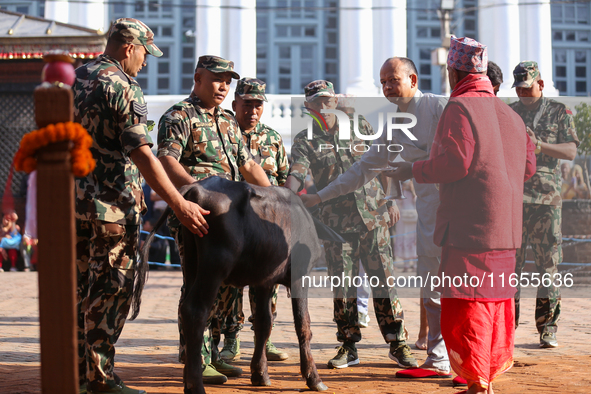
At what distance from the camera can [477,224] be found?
151 inches

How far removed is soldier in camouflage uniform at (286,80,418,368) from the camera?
518cm

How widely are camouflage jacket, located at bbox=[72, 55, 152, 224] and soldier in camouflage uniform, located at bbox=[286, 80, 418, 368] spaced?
1624 millimetres

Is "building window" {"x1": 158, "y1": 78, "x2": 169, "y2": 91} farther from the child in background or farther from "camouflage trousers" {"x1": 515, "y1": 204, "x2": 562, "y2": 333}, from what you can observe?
"camouflage trousers" {"x1": 515, "y1": 204, "x2": 562, "y2": 333}

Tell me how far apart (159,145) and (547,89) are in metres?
21.3

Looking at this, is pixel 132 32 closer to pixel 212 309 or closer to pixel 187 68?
pixel 212 309

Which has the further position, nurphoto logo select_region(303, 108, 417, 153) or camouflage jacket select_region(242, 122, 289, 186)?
camouflage jacket select_region(242, 122, 289, 186)

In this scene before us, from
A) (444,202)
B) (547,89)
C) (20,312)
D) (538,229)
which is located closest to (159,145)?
(444,202)

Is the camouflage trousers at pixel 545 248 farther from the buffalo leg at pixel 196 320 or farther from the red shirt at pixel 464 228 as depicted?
the buffalo leg at pixel 196 320

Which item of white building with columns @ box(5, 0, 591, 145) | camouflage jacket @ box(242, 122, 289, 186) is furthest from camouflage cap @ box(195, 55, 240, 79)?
white building with columns @ box(5, 0, 591, 145)

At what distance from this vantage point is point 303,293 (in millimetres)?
4277

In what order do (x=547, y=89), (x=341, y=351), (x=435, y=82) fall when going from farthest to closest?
(x=435, y=82) → (x=547, y=89) → (x=341, y=351)

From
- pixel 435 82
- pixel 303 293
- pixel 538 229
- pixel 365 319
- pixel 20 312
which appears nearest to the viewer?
pixel 303 293

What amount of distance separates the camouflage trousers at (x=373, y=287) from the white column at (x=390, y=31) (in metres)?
20.6

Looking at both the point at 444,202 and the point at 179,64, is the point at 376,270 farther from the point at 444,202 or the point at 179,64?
the point at 179,64
